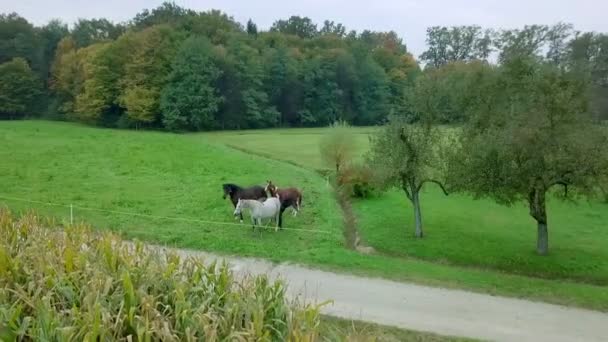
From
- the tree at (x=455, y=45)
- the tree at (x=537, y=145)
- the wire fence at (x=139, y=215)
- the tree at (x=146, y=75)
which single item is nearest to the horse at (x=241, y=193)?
the wire fence at (x=139, y=215)

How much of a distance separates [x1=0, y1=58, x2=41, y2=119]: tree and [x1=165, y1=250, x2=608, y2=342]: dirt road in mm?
65169

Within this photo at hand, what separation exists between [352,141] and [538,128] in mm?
17205

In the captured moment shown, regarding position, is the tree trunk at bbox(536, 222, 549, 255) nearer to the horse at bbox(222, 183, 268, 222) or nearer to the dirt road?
the dirt road

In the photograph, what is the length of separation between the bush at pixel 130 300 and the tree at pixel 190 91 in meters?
58.3

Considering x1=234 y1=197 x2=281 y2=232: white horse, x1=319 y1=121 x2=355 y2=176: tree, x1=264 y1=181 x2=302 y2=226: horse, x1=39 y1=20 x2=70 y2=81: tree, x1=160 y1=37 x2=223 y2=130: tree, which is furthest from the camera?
x1=39 y1=20 x2=70 y2=81: tree

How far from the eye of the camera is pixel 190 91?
64438 mm

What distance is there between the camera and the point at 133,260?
6562mm

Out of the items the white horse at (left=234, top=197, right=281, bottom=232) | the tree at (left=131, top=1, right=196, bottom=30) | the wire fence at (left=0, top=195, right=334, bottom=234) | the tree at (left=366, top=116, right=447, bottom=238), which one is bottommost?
the wire fence at (left=0, top=195, right=334, bottom=234)

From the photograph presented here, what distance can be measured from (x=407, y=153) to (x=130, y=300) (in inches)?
510

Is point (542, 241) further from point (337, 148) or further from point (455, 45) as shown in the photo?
point (455, 45)

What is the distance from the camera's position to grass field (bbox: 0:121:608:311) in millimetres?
13758

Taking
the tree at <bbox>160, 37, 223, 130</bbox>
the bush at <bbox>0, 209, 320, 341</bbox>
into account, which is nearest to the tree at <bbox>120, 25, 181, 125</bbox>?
the tree at <bbox>160, 37, 223, 130</bbox>

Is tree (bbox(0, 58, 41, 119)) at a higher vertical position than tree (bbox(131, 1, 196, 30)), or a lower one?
lower

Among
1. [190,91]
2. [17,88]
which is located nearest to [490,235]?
[190,91]
